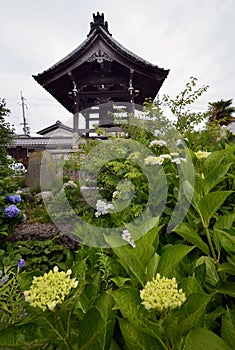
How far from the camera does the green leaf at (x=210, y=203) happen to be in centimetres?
56

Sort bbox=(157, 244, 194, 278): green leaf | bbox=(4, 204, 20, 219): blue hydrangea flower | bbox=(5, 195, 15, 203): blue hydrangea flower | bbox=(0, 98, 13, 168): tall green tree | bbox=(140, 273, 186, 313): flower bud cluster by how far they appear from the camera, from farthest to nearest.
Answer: bbox=(0, 98, 13, 168): tall green tree, bbox=(5, 195, 15, 203): blue hydrangea flower, bbox=(4, 204, 20, 219): blue hydrangea flower, bbox=(157, 244, 194, 278): green leaf, bbox=(140, 273, 186, 313): flower bud cluster

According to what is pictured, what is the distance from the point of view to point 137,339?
14.9 inches

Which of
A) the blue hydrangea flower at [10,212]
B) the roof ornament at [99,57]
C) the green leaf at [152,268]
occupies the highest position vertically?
the roof ornament at [99,57]

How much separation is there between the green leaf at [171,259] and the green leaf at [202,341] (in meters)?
0.11

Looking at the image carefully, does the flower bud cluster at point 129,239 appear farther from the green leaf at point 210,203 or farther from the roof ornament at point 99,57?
the roof ornament at point 99,57

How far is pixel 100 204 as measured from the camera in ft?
5.45

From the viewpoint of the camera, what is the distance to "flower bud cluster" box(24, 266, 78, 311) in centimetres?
33

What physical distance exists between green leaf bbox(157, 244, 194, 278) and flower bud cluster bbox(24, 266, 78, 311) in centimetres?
17

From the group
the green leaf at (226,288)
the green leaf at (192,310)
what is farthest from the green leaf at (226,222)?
the green leaf at (192,310)

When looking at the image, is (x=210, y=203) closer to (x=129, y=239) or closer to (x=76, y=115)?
(x=129, y=239)

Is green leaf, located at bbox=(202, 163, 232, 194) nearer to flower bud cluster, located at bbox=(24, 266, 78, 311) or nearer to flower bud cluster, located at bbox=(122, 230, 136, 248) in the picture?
flower bud cluster, located at bbox=(122, 230, 136, 248)

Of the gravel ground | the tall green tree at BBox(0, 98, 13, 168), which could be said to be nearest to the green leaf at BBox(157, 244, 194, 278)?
the gravel ground

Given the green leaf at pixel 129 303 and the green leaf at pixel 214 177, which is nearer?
the green leaf at pixel 129 303

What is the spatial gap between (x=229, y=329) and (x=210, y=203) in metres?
0.27
